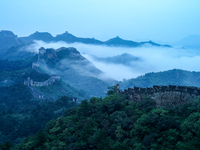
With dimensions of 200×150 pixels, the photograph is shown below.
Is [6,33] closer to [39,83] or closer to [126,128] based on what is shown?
[39,83]

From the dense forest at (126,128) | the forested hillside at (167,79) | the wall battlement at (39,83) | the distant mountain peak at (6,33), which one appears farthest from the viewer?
the distant mountain peak at (6,33)

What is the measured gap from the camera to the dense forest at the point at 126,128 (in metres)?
11.6

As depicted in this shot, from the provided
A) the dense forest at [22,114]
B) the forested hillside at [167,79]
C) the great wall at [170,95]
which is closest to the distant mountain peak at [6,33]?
the forested hillside at [167,79]

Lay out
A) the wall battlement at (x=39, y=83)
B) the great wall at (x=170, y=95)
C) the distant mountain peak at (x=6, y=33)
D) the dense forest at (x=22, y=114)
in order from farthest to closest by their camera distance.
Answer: the distant mountain peak at (x=6, y=33) < the wall battlement at (x=39, y=83) < the dense forest at (x=22, y=114) < the great wall at (x=170, y=95)

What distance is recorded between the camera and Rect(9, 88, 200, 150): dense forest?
11.6 meters

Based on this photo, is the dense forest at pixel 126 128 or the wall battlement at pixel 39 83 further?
the wall battlement at pixel 39 83

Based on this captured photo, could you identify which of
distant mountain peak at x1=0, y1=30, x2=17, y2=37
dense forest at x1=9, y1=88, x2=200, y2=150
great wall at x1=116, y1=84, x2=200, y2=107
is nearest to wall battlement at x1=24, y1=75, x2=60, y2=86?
dense forest at x1=9, y1=88, x2=200, y2=150

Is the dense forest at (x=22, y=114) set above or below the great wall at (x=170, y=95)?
below

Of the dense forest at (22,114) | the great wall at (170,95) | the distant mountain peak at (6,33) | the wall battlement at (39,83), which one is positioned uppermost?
the distant mountain peak at (6,33)

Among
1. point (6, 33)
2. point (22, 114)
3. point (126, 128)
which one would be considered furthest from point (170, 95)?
point (6, 33)

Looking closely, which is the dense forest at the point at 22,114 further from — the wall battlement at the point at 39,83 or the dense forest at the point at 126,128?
the dense forest at the point at 126,128

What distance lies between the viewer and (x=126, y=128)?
14.5 meters

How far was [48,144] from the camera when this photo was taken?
16328 millimetres

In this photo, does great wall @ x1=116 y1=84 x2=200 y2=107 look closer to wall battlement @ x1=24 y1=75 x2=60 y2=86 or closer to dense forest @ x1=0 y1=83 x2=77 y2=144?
dense forest @ x1=0 y1=83 x2=77 y2=144
